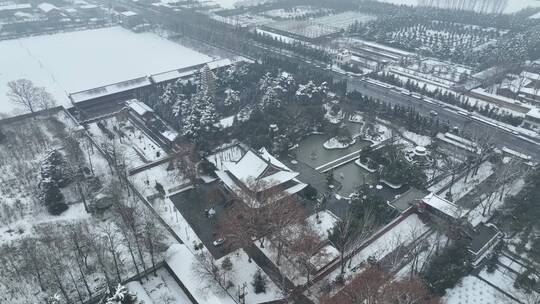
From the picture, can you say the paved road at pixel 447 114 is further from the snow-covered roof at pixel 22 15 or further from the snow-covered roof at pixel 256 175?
the snow-covered roof at pixel 22 15

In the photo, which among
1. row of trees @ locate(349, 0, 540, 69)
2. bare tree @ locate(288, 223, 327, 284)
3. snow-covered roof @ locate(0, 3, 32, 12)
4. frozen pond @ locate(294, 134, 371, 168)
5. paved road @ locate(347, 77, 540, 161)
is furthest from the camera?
snow-covered roof @ locate(0, 3, 32, 12)

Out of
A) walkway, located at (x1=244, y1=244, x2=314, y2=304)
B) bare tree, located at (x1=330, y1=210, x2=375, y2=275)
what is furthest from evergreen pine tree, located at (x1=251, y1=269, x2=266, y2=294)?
bare tree, located at (x1=330, y1=210, x2=375, y2=275)

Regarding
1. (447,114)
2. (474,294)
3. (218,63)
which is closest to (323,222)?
(474,294)

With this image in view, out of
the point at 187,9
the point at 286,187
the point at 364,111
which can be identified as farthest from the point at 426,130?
the point at 187,9

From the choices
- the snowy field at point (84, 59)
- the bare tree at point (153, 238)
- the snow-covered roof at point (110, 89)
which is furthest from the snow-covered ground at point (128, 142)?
the snowy field at point (84, 59)

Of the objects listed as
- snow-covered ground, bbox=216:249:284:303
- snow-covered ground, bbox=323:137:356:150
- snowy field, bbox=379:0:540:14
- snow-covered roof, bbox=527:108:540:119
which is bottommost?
snow-covered ground, bbox=216:249:284:303

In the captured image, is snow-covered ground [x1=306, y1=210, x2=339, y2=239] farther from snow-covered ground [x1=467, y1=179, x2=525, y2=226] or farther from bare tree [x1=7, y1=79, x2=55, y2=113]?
bare tree [x1=7, y1=79, x2=55, y2=113]

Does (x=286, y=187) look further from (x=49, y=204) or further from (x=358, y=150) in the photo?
(x=49, y=204)

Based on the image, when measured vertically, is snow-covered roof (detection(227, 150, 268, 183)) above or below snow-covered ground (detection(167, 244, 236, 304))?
above
